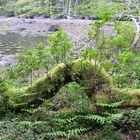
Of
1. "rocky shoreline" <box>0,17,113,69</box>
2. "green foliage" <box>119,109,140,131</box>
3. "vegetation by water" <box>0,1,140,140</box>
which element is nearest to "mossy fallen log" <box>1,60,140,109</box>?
"vegetation by water" <box>0,1,140,140</box>

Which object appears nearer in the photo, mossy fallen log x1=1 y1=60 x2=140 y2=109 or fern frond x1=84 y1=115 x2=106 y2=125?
fern frond x1=84 y1=115 x2=106 y2=125

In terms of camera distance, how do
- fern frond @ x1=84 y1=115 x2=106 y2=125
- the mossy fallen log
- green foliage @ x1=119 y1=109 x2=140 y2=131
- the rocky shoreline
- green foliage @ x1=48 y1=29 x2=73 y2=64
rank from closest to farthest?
fern frond @ x1=84 y1=115 x2=106 y2=125, green foliage @ x1=119 y1=109 x2=140 y2=131, the mossy fallen log, green foliage @ x1=48 y1=29 x2=73 y2=64, the rocky shoreline

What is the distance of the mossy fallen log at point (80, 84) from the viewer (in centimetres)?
725

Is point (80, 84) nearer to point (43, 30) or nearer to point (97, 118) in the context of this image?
point (97, 118)

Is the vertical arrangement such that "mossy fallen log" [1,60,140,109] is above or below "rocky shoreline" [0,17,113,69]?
above

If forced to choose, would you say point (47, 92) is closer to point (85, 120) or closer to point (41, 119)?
point (41, 119)

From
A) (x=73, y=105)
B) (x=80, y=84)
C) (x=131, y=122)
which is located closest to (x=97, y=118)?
(x=131, y=122)

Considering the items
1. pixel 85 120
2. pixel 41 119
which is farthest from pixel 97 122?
pixel 41 119

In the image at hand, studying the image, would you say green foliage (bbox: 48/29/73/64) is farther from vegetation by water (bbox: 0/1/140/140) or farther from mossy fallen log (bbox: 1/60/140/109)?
mossy fallen log (bbox: 1/60/140/109)

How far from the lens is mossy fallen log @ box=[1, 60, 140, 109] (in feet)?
23.8

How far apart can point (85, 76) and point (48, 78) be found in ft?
2.84

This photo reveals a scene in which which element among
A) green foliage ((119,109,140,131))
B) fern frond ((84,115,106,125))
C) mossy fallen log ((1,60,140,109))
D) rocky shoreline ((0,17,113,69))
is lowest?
rocky shoreline ((0,17,113,69))

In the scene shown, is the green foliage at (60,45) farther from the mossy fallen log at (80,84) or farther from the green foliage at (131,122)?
the green foliage at (131,122)

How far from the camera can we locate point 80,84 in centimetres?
751
